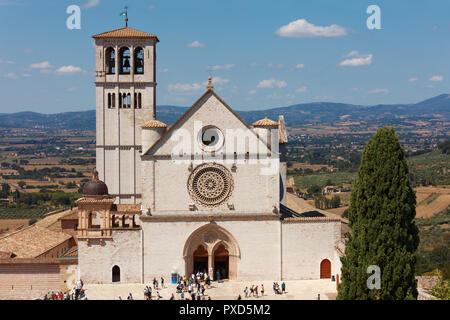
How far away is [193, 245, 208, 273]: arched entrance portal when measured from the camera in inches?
1571

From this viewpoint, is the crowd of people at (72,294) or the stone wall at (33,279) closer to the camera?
the crowd of people at (72,294)

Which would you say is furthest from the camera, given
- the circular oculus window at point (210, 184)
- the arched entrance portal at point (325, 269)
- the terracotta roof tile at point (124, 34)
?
the terracotta roof tile at point (124, 34)

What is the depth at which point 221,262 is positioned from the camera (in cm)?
4022

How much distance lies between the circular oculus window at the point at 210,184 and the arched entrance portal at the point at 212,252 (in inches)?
62.9

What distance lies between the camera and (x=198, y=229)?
38969mm

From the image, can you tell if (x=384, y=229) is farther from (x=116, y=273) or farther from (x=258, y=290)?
(x=116, y=273)

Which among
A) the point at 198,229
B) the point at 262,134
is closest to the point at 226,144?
the point at 262,134

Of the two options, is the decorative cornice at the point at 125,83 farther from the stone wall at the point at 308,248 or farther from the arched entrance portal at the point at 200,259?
the stone wall at the point at 308,248

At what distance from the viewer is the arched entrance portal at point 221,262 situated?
3991 cm

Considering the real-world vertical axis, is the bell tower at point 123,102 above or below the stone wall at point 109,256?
above

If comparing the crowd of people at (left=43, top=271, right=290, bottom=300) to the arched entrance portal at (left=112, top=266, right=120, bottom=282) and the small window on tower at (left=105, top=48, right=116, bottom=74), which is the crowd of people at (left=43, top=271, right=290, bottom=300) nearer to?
the arched entrance portal at (left=112, top=266, right=120, bottom=282)

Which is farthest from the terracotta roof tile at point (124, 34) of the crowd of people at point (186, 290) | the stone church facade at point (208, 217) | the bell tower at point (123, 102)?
the crowd of people at point (186, 290)

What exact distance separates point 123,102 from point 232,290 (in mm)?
17071

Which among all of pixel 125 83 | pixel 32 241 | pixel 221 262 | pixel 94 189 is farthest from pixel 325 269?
pixel 32 241
